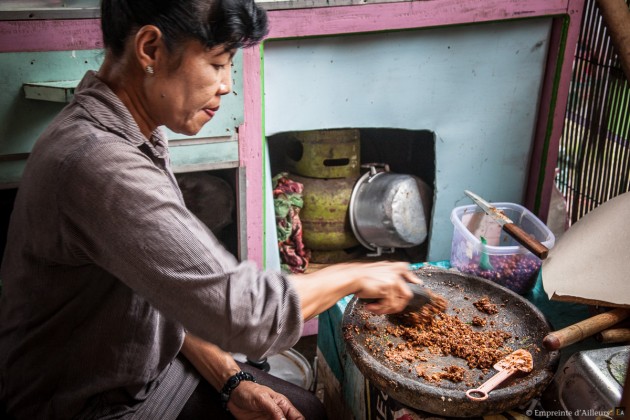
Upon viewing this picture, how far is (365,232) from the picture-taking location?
9.43 feet

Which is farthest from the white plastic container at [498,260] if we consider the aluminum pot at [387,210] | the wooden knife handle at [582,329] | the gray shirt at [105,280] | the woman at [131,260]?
the gray shirt at [105,280]

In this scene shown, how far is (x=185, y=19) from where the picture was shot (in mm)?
1187

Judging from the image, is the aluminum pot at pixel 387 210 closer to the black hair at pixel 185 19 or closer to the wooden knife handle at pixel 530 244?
the wooden knife handle at pixel 530 244

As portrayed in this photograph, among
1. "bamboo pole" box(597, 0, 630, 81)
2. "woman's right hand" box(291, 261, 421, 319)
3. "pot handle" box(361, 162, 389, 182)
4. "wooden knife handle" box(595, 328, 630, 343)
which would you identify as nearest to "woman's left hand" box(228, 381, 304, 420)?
"woman's right hand" box(291, 261, 421, 319)

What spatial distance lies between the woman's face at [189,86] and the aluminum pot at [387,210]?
146 cm

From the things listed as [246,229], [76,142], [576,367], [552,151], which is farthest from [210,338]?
[552,151]

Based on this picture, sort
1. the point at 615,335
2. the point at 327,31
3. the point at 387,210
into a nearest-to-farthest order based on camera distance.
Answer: the point at 615,335, the point at 327,31, the point at 387,210

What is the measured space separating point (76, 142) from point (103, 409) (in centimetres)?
66

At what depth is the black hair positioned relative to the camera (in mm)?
1185

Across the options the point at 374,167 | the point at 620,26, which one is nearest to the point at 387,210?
the point at 374,167

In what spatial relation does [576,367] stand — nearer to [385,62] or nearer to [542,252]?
[542,252]

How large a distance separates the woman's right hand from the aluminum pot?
1.28 m

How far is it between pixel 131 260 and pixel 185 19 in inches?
18.0

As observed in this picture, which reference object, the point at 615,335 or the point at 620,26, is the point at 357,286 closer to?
the point at 615,335
